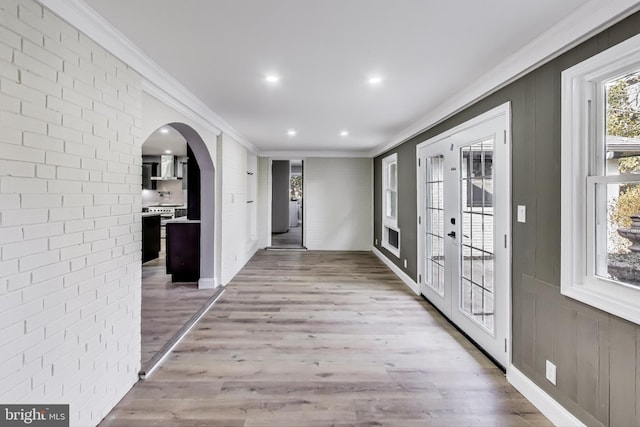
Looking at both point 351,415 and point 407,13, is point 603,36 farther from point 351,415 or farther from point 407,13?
point 351,415

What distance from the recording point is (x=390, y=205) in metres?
6.14

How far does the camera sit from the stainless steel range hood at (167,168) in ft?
28.3

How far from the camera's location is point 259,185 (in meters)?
7.27

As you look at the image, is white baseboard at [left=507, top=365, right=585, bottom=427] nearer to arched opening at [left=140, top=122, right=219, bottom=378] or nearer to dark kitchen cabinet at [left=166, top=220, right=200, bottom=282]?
arched opening at [left=140, top=122, right=219, bottom=378]

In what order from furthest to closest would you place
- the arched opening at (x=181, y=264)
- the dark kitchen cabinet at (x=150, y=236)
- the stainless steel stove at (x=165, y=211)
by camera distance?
the stainless steel stove at (x=165, y=211), the dark kitchen cabinet at (x=150, y=236), the arched opening at (x=181, y=264)

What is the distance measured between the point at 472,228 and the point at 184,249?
156 inches

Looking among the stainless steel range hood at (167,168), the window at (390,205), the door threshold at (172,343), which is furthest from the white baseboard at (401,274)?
the stainless steel range hood at (167,168)

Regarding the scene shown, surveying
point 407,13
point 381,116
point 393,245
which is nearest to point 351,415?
point 407,13

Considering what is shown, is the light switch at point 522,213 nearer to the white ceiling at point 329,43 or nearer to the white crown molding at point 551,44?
the white crown molding at point 551,44

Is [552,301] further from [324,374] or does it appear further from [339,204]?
[339,204]

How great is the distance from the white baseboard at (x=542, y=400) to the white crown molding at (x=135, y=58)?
348 centimetres

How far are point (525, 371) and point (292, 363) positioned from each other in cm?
170

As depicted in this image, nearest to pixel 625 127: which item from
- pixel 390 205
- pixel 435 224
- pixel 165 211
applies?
pixel 435 224

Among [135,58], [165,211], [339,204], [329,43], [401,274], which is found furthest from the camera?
[165,211]
